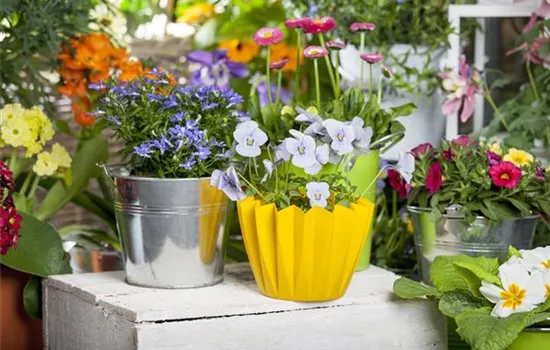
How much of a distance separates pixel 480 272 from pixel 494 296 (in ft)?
0.15

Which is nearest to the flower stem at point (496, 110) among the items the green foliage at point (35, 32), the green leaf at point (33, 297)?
the green foliage at point (35, 32)

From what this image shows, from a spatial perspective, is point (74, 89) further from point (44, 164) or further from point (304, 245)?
point (304, 245)

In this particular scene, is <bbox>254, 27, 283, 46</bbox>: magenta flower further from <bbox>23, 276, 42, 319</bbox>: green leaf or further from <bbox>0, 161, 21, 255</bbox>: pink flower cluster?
<bbox>23, 276, 42, 319</bbox>: green leaf

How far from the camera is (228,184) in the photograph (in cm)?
163

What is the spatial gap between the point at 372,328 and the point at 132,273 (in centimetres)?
41

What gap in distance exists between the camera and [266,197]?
1656mm

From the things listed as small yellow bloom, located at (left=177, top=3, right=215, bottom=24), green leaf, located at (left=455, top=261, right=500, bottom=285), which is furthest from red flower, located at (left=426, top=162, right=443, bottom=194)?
small yellow bloom, located at (left=177, top=3, right=215, bottom=24)

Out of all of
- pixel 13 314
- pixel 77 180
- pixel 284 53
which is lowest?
pixel 13 314

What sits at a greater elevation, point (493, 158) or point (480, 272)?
point (493, 158)

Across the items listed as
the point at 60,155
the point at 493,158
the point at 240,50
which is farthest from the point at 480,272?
the point at 240,50

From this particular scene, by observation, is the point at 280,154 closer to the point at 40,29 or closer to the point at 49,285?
the point at 49,285

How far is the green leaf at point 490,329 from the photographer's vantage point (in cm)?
154

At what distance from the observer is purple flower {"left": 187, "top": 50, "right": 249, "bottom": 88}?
9.06 ft

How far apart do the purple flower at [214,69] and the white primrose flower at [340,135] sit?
114 centimetres
